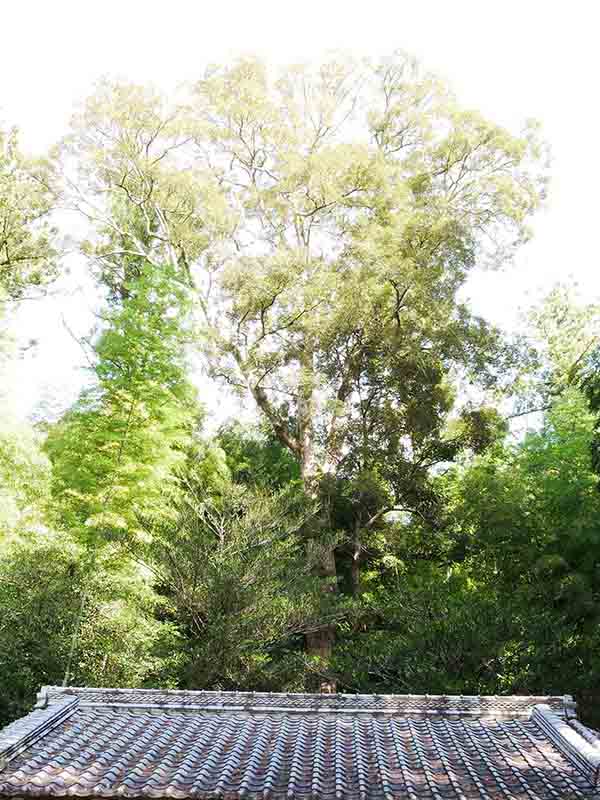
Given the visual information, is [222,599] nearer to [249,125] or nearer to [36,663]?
[36,663]

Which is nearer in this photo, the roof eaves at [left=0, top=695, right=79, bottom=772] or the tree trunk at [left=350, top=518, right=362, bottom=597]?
the roof eaves at [left=0, top=695, right=79, bottom=772]

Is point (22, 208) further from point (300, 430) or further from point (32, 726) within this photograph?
point (32, 726)

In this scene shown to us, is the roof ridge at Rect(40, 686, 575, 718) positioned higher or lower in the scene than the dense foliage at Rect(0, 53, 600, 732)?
lower

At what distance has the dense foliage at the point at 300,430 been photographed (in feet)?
36.2

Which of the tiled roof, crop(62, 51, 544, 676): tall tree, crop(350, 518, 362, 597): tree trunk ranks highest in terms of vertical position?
crop(62, 51, 544, 676): tall tree

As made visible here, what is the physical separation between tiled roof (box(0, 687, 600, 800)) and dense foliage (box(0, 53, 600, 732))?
371 centimetres

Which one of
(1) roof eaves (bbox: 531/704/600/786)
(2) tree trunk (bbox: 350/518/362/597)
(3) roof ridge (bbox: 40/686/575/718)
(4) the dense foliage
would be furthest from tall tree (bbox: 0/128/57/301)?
(1) roof eaves (bbox: 531/704/600/786)

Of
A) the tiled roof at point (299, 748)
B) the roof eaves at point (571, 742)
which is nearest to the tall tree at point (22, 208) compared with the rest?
the tiled roof at point (299, 748)

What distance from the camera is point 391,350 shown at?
16.3m

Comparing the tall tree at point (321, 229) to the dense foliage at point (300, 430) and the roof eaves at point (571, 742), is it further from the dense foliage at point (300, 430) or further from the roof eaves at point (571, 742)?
the roof eaves at point (571, 742)

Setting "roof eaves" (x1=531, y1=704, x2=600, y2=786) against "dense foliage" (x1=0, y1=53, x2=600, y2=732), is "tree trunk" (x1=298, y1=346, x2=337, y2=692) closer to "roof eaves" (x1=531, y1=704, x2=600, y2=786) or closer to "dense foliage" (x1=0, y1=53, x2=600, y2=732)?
"dense foliage" (x1=0, y1=53, x2=600, y2=732)

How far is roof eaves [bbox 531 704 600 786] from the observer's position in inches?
204

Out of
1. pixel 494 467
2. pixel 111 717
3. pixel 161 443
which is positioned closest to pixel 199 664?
pixel 161 443

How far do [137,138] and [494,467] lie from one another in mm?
10419
